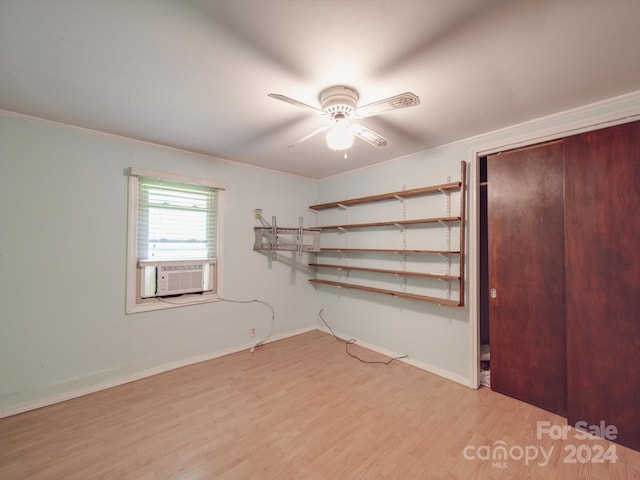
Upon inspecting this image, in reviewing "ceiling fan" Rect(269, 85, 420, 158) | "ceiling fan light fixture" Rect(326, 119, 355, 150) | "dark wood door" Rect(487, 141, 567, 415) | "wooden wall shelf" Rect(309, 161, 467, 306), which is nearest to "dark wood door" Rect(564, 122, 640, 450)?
"dark wood door" Rect(487, 141, 567, 415)

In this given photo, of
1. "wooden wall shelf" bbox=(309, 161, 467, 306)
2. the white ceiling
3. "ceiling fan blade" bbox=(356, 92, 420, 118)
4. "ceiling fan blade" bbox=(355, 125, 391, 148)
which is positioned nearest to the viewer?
the white ceiling

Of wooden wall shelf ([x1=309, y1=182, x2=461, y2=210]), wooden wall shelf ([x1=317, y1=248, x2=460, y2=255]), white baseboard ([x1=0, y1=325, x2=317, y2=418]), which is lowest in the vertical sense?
white baseboard ([x1=0, y1=325, x2=317, y2=418])

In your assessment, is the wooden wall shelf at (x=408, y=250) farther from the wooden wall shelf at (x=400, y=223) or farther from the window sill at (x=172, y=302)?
the window sill at (x=172, y=302)

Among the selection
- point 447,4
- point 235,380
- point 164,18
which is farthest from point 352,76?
point 235,380

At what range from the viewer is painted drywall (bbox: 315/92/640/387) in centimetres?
199

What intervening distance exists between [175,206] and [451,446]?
11.0 feet

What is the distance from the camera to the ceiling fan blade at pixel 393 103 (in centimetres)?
132

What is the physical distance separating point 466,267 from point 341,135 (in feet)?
6.04

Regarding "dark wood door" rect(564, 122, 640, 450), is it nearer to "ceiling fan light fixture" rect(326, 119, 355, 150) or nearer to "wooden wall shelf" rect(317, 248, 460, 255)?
"wooden wall shelf" rect(317, 248, 460, 255)

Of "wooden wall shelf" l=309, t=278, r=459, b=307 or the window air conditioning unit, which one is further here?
the window air conditioning unit

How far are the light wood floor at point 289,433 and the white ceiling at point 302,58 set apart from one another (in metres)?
2.47

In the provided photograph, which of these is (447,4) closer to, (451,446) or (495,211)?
(495,211)

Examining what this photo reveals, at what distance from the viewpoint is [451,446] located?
1721 millimetres

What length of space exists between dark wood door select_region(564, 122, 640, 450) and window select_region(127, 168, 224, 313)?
137 inches
